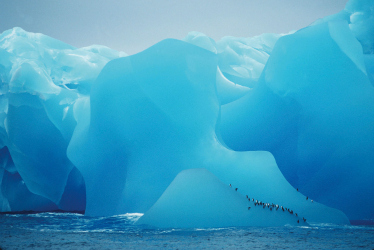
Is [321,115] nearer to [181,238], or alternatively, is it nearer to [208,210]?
[208,210]

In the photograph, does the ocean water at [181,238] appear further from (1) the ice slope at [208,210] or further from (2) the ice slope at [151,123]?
(2) the ice slope at [151,123]

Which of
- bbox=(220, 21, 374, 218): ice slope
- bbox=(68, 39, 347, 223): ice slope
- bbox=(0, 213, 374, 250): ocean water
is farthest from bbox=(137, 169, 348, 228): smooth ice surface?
bbox=(220, 21, 374, 218): ice slope

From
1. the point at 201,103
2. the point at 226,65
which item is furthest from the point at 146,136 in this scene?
the point at 226,65

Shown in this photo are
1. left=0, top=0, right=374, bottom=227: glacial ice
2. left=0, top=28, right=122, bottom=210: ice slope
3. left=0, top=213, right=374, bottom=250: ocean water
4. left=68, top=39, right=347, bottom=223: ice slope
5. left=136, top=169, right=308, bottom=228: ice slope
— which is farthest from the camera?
left=0, top=28, right=122, bottom=210: ice slope

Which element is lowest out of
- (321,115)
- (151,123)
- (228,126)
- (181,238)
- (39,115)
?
(181,238)

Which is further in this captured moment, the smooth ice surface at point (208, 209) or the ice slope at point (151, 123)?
the ice slope at point (151, 123)

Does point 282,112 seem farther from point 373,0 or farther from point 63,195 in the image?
point 63,195

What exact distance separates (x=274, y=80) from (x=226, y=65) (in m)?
5.47

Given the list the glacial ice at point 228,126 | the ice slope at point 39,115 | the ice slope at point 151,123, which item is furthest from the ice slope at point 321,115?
the ice slope at point 39,115

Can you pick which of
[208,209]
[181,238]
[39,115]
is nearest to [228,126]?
[208,209]

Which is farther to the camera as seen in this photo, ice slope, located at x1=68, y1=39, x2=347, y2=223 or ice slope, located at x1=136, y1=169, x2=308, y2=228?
ice slope, located at x1=68, y1=39, x2=347, y2=223

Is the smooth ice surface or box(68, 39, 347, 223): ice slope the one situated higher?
box(68, 39, 347, 223): ice slope

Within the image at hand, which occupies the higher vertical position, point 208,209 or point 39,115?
point 39,115

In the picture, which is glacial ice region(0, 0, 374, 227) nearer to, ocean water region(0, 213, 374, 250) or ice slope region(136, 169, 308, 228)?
ice slope region(136, 169, 308, 228)
